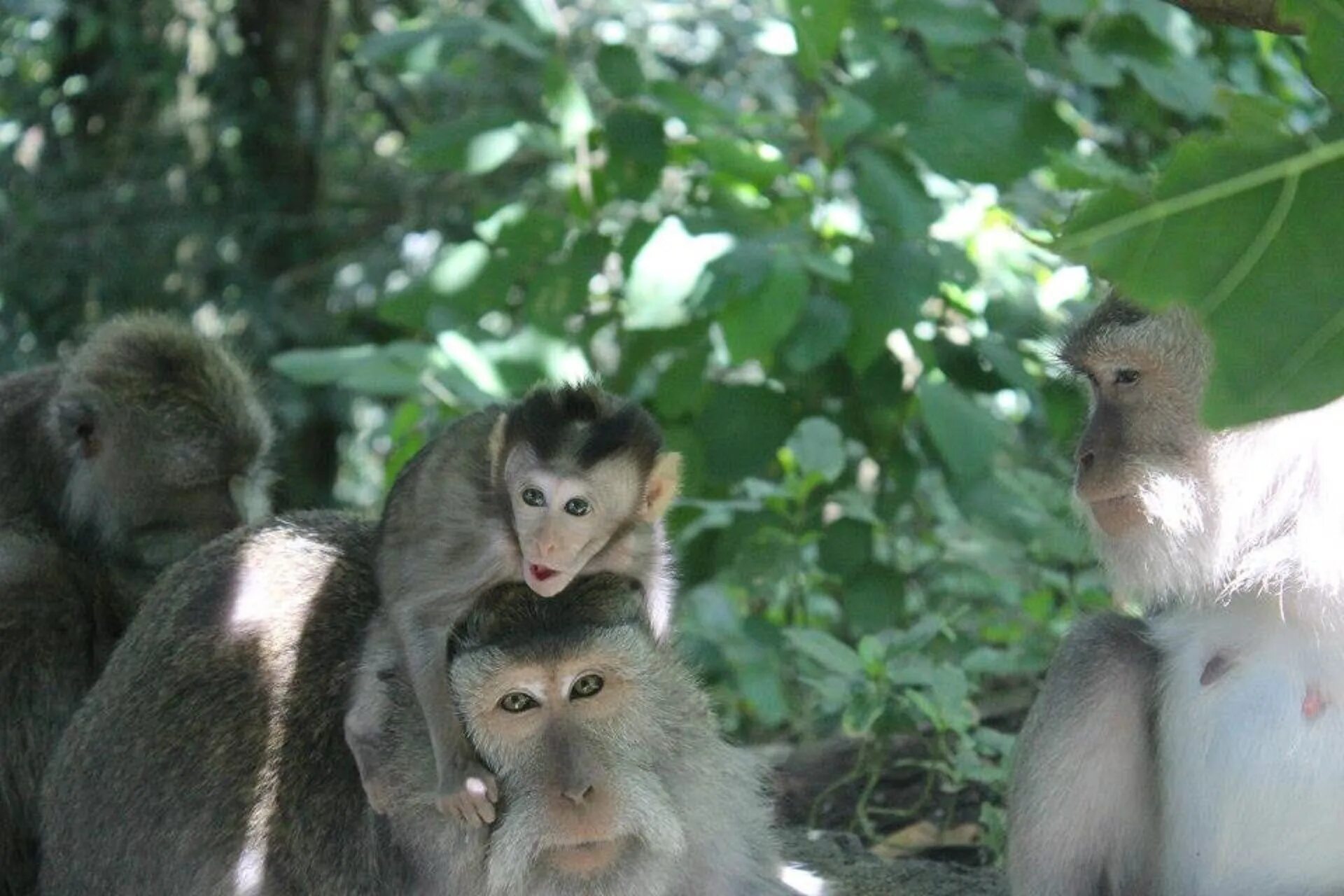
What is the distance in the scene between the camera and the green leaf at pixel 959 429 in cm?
599

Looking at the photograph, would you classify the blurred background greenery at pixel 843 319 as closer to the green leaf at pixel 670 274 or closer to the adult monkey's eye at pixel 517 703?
the green leaf at pixel 670 274

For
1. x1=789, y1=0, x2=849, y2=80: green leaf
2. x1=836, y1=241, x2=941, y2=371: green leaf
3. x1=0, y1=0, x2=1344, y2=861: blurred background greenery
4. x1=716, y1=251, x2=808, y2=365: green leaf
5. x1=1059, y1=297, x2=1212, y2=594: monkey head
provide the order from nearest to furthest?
x1=1059, y1=297, x2=1212, y2=594: monkey head → x1=789, y1=0, x2=849, y2=80: green leaf → x1=716, y1=251, x2=808, y2=365: green leaf → x1=0, y1=0, x2=1344, y2=861: blurred background greenery → x1=836, y1=241, x2=941, y2=371: green leaf

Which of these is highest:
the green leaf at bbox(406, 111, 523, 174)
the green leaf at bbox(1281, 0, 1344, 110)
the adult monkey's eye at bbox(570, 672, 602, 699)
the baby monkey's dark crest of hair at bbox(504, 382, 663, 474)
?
the green leaf at bbox(1281, 0, 1344, 110)

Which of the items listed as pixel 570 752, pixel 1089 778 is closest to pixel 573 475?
pixel 570 752

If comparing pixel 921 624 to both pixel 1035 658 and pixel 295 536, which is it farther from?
pixel 295 536

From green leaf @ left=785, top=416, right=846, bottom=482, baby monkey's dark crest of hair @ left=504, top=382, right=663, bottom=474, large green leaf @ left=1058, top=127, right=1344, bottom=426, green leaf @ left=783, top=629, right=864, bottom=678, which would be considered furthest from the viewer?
green leaf @ left=785, top=416, right=846, bottom=482

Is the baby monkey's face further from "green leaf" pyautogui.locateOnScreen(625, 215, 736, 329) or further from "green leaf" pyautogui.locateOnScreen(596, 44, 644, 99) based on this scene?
"green leaf" pyautogui.locateOnScreen(596, 44, 644, 99)

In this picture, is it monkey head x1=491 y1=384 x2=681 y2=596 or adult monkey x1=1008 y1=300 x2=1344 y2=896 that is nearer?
adult monkey x1=1008 y1=300 x2=1344 y2=896

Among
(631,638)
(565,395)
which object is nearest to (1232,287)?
(631,638)

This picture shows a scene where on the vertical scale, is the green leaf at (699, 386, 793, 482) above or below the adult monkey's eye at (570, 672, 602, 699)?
below

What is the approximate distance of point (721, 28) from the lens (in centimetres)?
712

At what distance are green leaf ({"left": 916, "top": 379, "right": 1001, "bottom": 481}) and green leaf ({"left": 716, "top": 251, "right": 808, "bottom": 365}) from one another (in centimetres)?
63

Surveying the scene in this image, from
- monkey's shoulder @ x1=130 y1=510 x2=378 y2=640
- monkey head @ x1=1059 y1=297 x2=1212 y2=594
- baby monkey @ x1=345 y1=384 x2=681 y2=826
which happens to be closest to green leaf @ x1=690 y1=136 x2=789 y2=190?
baby monkey @ x1=345 y1=384 x2=681 y2=826

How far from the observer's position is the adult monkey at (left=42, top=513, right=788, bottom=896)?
3.65 m
